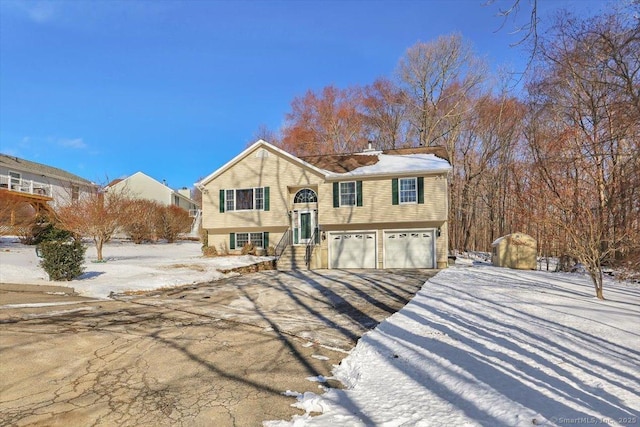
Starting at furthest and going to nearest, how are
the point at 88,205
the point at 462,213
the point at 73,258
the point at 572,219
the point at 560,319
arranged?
the point at 462,213 < the point at 88,205 < the point at 73,258 < the point at 572,219 < the point at 560,319

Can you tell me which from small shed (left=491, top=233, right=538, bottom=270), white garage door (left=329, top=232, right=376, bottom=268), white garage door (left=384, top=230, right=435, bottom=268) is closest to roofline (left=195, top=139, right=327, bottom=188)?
white garage door (left=329, top=232, right=376, bottom=268)

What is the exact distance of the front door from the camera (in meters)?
19.9

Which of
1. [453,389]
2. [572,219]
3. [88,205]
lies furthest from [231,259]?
[453,389]

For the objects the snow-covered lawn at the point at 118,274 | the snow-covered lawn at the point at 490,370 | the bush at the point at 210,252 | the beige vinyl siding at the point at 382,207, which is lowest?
the snow-covered lawn at the point at 490,370

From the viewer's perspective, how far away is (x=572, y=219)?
10.5m

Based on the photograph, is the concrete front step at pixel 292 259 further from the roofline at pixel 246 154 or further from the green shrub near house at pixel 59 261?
the green shrub near house at pixel 59 261

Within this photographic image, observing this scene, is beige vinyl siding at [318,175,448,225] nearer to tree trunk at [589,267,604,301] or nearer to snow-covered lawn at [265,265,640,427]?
tree trunk at [589,267,604,301]

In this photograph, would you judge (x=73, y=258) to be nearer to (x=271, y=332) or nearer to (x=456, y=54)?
(x=271, y=332)

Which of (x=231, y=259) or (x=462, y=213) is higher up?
(x=462, y=213)

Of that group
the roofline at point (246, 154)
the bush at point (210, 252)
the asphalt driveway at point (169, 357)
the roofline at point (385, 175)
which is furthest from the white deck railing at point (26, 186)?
the asphalt driveway at point (169, 357)

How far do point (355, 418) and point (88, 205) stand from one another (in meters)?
18.3

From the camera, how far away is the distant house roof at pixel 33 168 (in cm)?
2641

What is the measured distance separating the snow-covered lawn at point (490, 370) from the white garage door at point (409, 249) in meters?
10.1

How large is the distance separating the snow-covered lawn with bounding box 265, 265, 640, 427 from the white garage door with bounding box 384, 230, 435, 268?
33.2 feet
